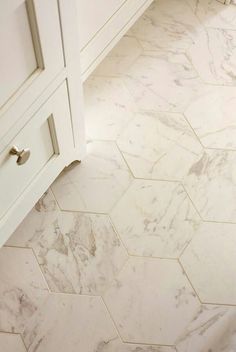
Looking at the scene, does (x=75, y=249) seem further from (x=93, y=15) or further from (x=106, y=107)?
(x=93, y=15)

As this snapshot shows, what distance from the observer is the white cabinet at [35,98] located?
951 mm

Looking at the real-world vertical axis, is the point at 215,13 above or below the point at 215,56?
above

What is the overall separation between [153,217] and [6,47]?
27.9 inches

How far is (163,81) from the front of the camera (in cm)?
174

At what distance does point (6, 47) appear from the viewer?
93cm

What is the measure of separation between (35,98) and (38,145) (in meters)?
0.18

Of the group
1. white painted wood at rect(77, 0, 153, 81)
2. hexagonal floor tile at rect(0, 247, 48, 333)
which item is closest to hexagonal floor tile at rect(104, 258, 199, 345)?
hexagonal floor tile at rect(0, 247, 48, 333)

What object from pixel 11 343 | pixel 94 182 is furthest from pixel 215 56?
pixel 11 343

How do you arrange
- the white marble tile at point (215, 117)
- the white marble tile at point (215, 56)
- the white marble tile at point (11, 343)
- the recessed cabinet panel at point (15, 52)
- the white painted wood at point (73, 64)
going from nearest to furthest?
the recessed cabinet panel at point (15, 52) < the white painted wood at point (73, 64) < the white marble tile at point (11, 343) < the white marble tile at point (215, 117) < the white marble tile at point (215, 56)

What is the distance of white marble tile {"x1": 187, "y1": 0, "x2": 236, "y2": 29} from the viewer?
193 cm

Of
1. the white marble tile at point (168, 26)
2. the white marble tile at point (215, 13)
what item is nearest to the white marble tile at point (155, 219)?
the white marble tile at point (168, 26)

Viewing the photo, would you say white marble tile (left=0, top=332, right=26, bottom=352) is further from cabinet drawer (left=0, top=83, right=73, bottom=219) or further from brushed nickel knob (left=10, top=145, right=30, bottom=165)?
brushed nickel knob (left=10, top=145, right=30, bottom=165)

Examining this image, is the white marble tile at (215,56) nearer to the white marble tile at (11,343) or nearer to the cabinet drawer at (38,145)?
the cabinet drawer at (38,145)

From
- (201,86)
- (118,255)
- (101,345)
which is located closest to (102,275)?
(118,255)
